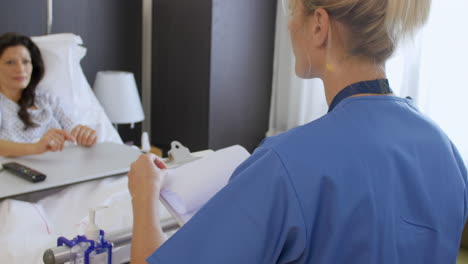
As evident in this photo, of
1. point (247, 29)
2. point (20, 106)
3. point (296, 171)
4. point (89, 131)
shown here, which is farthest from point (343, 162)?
point (247, 29)

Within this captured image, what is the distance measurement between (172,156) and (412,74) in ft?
4.87

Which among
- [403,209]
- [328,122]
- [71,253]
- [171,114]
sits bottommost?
[171,114]

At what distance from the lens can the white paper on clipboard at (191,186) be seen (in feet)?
3.08

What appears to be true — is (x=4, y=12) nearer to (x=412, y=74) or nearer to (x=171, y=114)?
(x=171, y=114)

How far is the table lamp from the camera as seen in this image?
9.14ft

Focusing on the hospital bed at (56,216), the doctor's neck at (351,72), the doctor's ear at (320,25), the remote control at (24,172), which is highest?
the doctor's ear at (320,25)

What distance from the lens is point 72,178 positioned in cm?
151

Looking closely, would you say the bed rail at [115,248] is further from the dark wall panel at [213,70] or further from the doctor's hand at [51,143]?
the dark wall panel at [213,70]

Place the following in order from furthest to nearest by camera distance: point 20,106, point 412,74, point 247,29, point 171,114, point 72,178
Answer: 1. point 171,114
2. point 247,29
3. point 412,74
4. point 20,106
5. point 72,178

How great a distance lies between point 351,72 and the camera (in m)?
0.75

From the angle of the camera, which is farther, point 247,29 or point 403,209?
point 247,29

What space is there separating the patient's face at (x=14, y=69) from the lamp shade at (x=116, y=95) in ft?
2.12

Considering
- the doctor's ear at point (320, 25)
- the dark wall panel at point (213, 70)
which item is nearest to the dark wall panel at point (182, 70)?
the dark wall panel at point (213, 70)

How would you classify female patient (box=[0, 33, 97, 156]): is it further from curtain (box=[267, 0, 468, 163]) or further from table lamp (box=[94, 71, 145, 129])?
curtain (box=[267, 0, 468, 163])
